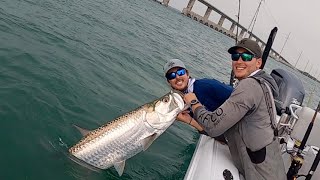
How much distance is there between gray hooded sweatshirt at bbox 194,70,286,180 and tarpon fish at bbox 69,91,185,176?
410mm

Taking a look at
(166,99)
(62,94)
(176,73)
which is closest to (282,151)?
(176,73)

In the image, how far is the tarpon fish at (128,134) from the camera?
4586mm

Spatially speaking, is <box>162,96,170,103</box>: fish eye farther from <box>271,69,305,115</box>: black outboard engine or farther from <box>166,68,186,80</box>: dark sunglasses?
<box>271,69,305,115</box>: black outboard engine

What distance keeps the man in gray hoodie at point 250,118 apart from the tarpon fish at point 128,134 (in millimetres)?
340

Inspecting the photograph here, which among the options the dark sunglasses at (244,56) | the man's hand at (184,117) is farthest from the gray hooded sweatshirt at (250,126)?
the man's hand at (184,117)

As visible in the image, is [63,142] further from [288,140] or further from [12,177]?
[288,140]

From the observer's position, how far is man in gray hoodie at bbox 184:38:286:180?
163 inches

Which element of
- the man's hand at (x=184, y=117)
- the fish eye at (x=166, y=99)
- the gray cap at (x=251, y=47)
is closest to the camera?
the gray cap at (x=251, y=47)

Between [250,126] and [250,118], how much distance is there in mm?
112

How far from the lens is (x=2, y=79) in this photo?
7.29m

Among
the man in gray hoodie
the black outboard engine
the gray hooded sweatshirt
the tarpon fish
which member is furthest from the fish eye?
the black outboard engine

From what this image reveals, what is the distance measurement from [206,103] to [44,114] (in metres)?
3.24

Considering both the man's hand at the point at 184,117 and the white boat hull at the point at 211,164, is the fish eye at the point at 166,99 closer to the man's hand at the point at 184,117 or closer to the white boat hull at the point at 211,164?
the man's hand at the point at 184,117

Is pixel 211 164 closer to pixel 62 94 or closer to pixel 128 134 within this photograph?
pixel 128 134
